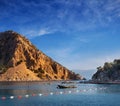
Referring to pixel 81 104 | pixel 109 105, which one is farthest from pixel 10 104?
pixel 109 105

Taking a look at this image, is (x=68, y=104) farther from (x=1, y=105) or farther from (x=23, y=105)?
(x=1, y=105)

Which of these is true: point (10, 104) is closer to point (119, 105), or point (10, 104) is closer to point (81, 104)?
point (81, 104)

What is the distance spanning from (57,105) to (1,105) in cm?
1266

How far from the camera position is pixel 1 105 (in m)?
76.8

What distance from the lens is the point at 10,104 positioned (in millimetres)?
78375

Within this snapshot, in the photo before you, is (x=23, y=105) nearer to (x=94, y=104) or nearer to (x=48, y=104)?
(x=48, y=104)

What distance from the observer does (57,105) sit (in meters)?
76.6

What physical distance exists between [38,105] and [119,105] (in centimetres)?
1825

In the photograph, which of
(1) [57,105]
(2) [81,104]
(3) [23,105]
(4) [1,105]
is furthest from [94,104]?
(4) [1,105]

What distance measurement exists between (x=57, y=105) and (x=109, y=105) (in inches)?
464

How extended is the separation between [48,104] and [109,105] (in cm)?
1402

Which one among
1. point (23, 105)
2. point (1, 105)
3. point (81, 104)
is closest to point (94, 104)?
point (81, 104)

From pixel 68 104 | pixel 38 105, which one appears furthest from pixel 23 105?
pixel 68 104

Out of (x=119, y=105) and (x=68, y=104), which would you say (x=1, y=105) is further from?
(x=119, y=105)
